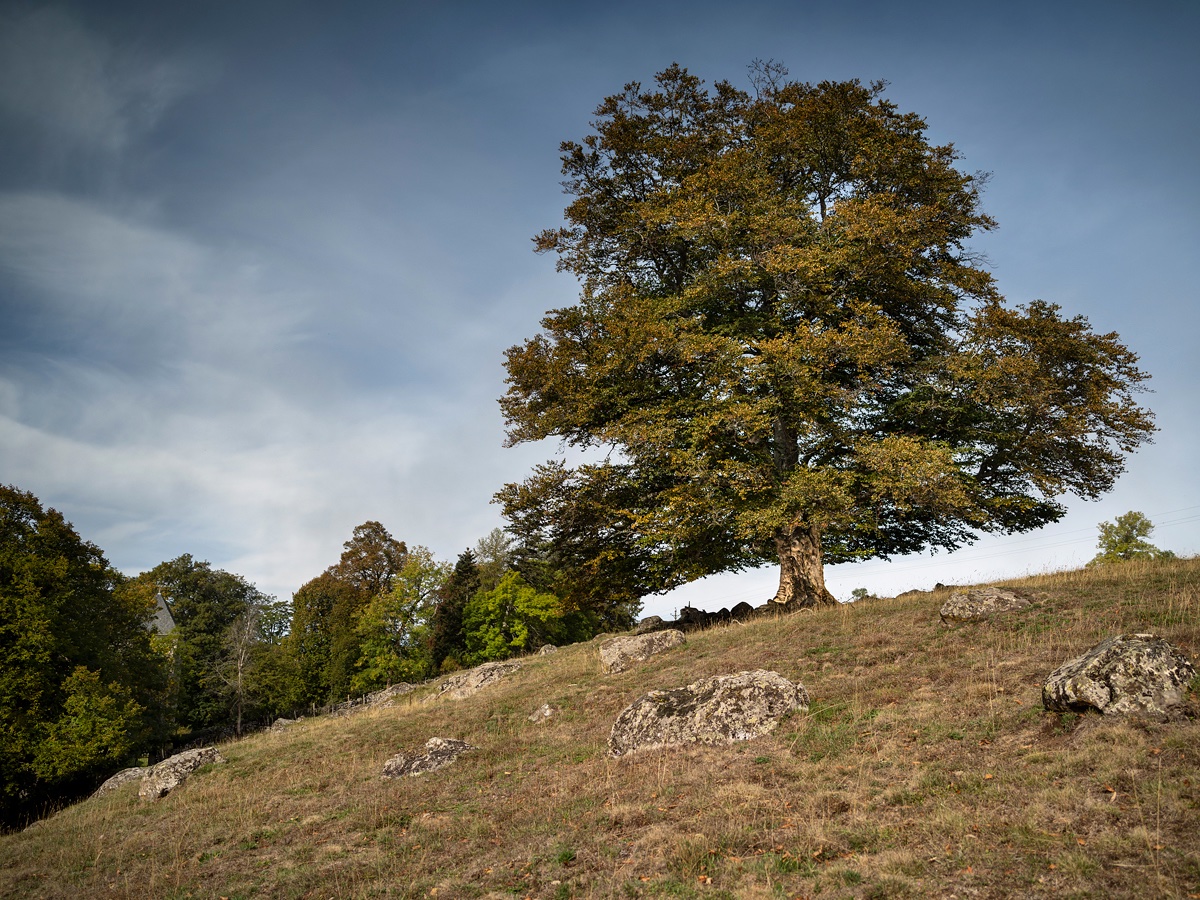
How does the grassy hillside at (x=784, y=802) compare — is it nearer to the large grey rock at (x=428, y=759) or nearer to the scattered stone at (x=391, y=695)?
the large grey rock at (x=428, y=759)

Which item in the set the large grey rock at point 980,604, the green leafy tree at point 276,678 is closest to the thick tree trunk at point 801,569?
the large grey rock at point 980,604

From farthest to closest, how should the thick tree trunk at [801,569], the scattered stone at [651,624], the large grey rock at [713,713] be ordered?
the scattered stone at [651,624] < the thick tree trunk at [801,569] < the large grey rock at [713,713]

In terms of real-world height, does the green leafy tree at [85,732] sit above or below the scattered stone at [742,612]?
below

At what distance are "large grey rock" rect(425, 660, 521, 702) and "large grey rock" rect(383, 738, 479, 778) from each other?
7.99 metres

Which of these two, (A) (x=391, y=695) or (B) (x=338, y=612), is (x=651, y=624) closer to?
(A) (x=391, y=695)

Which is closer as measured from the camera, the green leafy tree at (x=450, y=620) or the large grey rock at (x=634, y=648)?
the large grey rock at (x=634, y=648)

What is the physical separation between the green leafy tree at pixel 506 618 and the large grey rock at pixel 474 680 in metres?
22.5

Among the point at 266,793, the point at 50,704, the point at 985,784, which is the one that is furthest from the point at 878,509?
the point at 50,704

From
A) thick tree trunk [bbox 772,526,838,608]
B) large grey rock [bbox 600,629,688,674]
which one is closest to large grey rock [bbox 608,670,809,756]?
large grey rock [bbox 600,629,688,674]

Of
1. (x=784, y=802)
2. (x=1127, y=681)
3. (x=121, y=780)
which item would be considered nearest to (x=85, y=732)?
(x=121, y=780)

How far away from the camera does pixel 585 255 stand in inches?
989

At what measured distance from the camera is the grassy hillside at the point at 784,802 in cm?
613

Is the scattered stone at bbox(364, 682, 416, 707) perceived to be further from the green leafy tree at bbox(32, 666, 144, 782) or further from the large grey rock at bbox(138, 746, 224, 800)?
the large grey rock at bbox(138, 746, 224, 800)

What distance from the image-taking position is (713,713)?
11.4 metres
